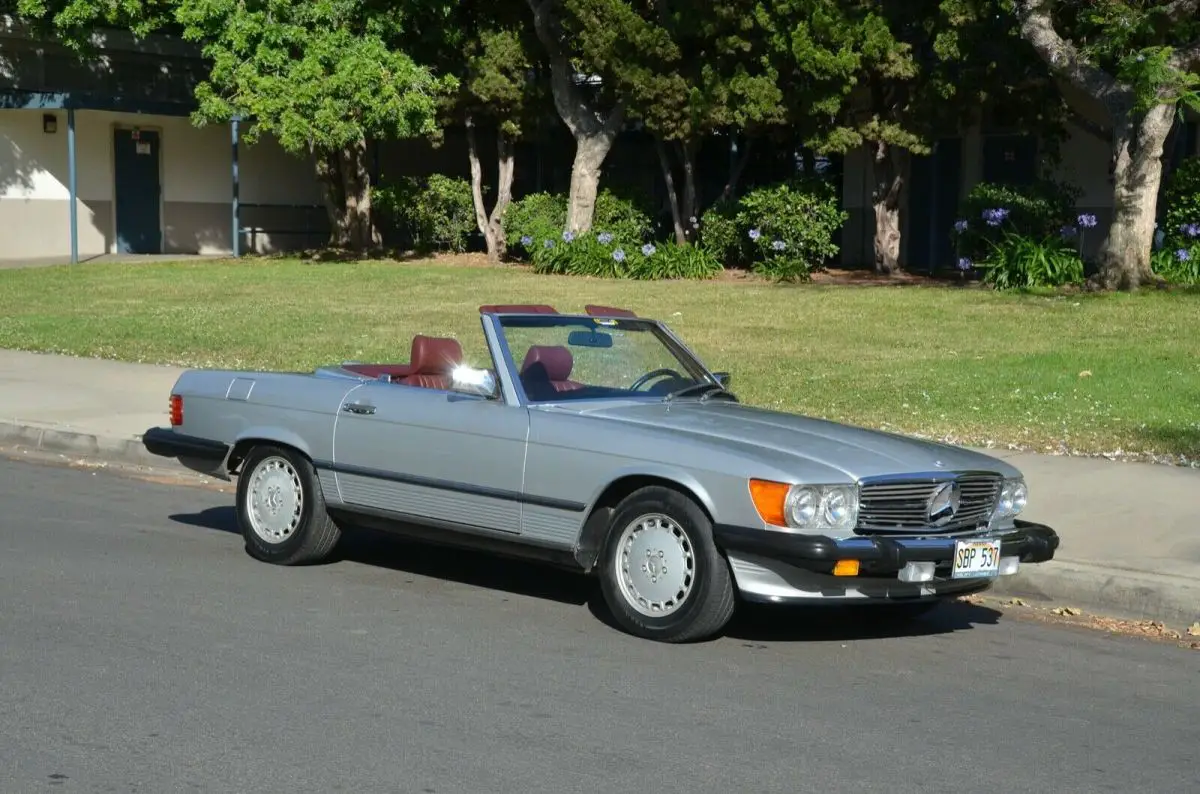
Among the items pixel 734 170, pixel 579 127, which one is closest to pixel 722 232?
pixel 734 170

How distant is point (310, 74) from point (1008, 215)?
434 inches

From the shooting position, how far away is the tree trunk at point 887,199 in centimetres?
2494

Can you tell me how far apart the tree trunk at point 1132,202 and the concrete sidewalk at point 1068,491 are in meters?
9.85

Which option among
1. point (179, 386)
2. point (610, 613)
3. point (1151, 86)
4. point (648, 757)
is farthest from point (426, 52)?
point (648, 757)

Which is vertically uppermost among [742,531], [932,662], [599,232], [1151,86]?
[1151,86]

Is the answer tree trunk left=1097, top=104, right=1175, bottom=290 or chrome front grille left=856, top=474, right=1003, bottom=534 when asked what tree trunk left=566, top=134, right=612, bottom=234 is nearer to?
tree trunk left=1097, top=104, right=1175, bottom=290

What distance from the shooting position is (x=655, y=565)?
7195mm

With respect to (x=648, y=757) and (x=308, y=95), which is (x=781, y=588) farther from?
(x=308, y=95)

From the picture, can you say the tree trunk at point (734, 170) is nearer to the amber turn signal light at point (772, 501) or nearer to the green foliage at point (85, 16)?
the green foliage at point (85, 16)

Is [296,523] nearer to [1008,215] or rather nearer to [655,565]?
[655,565]

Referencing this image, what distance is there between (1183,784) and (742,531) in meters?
2.07

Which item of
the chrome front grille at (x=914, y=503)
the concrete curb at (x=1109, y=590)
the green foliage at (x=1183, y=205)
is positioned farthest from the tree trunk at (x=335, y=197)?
the chrome front grille at (x=914, y=503)

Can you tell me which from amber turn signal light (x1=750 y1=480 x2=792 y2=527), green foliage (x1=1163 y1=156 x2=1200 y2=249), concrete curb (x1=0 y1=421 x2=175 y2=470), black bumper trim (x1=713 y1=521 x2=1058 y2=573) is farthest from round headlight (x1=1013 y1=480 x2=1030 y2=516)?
green foliage (x1=1163 y1=156 x2=1200 y2=249)

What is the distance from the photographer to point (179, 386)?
30.1 feet
